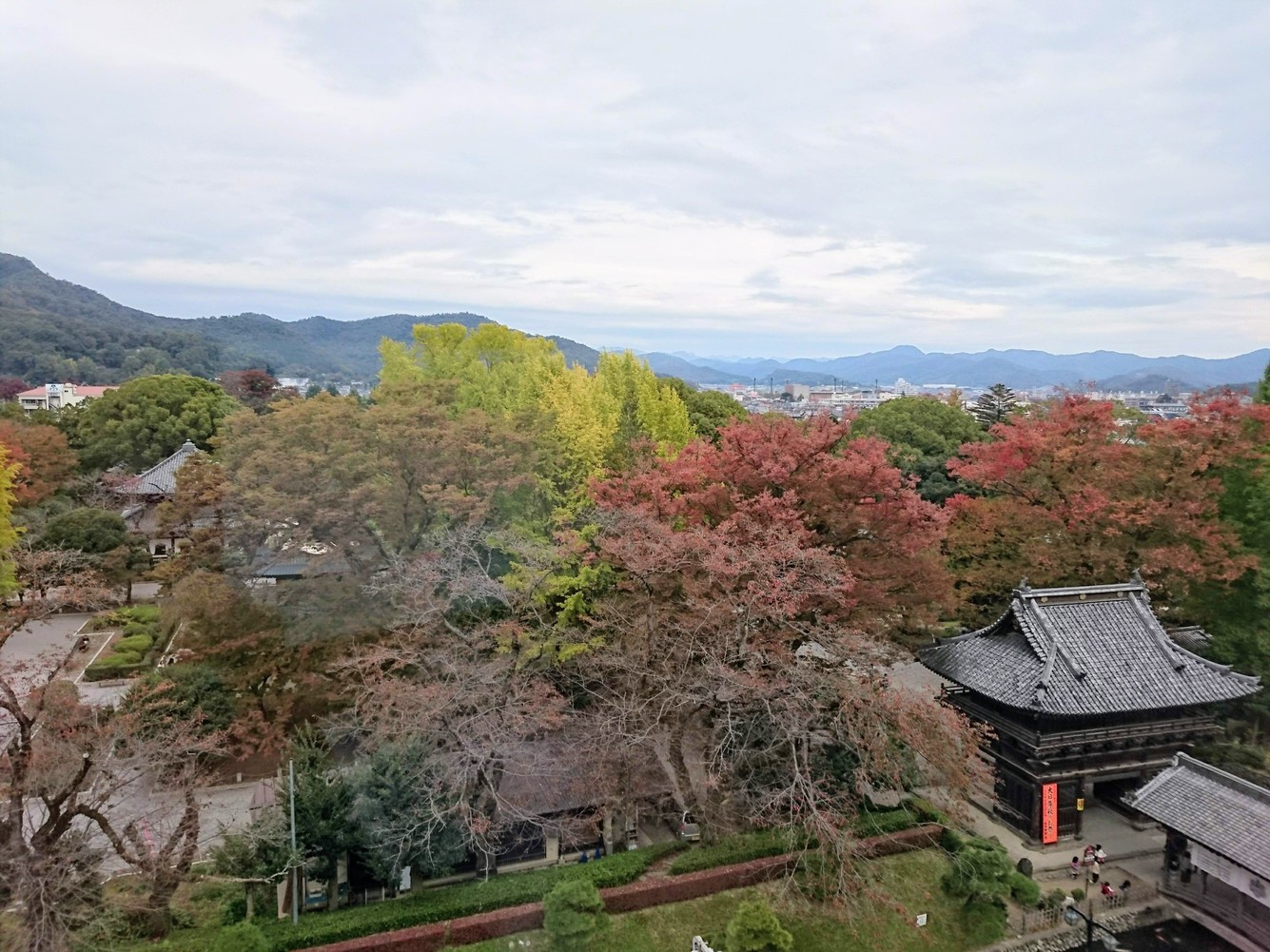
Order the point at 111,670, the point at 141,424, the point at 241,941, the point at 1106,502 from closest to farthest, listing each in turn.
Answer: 1. the point at 241,941
2. the point at 1106,502
3. the point at 111,670
4. the point at 141,424

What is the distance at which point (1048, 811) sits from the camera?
43.2 ft

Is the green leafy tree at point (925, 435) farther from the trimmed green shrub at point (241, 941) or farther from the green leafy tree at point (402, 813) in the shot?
the trimmed green shrub at point (241, 941)

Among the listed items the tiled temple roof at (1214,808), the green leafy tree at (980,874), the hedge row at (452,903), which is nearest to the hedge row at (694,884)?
the hedge row at (452,903)

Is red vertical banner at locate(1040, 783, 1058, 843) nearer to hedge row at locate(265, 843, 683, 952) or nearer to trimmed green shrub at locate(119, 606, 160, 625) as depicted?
hedge row at locate(265, 843, 683, 952)

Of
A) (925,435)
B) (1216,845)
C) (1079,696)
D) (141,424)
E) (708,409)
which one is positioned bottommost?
(1216,845)

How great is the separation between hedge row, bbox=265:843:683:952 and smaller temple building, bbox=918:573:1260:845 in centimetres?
694

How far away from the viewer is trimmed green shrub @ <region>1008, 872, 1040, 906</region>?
37.8ft

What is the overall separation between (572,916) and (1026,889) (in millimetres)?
7433

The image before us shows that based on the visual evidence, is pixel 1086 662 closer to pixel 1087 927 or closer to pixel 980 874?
pixel 1087 927

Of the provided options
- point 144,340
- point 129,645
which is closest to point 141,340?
point 144,340

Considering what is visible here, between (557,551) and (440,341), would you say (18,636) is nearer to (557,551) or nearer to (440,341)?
(440,341)

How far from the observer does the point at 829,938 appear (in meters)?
10.9

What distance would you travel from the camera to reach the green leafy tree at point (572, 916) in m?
9.98

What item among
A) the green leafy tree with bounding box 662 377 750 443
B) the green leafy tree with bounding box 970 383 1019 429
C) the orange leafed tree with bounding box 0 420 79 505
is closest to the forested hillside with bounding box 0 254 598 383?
the green leafy tree with bounding box 662 377 750 443
